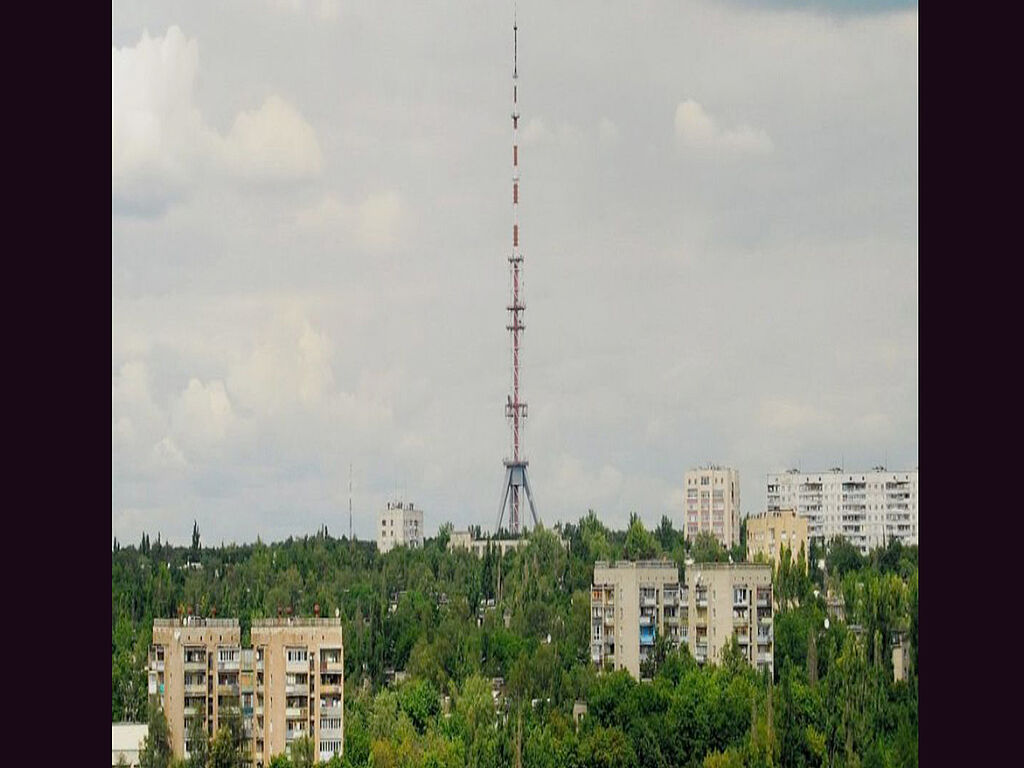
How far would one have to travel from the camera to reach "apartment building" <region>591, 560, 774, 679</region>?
12.0 meters

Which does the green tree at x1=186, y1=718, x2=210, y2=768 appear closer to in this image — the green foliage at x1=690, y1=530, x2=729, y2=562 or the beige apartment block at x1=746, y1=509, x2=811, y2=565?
the green foliage at x1=690, y1=530, x2=729, y2=562

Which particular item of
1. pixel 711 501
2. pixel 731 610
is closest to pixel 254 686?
pixel 731 610

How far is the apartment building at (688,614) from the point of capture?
39.2 feet

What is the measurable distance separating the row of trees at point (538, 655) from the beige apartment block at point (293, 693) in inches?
5.7

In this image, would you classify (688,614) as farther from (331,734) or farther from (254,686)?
(254,686)

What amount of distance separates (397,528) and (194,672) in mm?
1914

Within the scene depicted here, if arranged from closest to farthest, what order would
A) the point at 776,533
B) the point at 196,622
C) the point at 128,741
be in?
the point at 128,741 < the point at 196,622 < the point at 776,533

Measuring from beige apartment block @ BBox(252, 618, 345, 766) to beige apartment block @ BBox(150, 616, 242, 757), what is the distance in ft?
0.54

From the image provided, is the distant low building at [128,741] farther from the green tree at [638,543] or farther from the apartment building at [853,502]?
the apartment building at [853,502]

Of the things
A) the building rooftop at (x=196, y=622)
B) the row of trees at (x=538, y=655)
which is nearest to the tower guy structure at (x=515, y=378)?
the row of trees at (x=538, y=655)

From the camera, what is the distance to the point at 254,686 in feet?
36.5

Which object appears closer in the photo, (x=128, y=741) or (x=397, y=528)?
(x=128, y=741)
